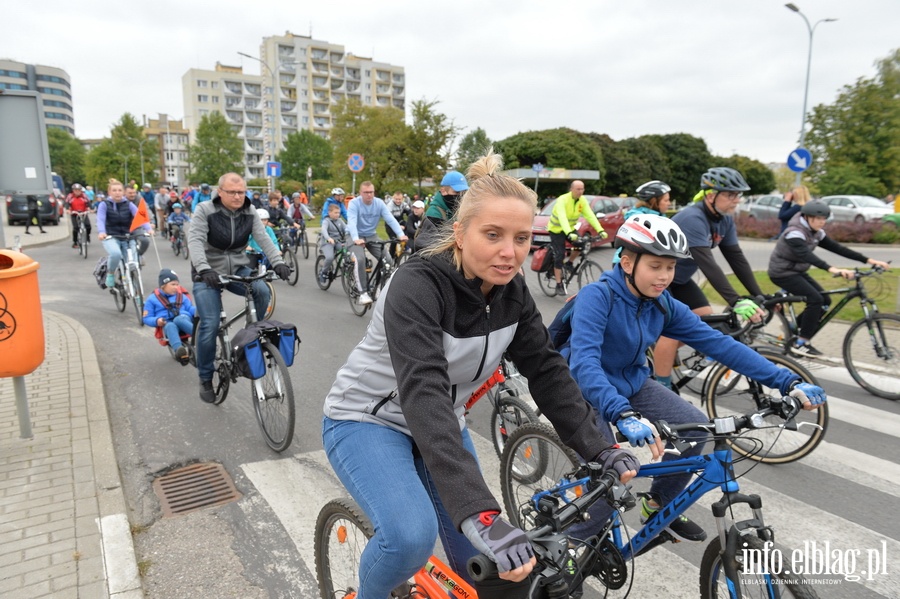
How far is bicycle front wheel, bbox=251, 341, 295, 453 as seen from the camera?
4566 millimetres

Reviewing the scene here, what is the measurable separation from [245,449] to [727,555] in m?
3.61

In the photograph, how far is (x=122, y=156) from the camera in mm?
77562

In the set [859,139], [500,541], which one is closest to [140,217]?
[500,541]

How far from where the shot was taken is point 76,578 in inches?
117

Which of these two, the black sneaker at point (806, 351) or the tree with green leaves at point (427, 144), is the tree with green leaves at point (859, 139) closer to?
the tree with green leaves at point (427, 144)

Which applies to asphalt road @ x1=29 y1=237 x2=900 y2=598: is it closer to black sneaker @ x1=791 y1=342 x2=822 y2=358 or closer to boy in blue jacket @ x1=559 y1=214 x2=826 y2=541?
black sneaker @ x1=791 y1=342 x2=822 y2=358

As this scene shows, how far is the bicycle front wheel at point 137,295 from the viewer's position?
9.45 metres

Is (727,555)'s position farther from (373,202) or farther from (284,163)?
(284,163)

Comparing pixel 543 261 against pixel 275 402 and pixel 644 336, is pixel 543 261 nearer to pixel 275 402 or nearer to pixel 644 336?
pixel 275 402

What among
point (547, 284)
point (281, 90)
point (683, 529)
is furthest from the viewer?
point (281, 90)

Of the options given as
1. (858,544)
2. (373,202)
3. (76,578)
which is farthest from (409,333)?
(373,202)

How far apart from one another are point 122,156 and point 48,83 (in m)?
81.2

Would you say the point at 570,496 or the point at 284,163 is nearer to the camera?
the point at 570,496

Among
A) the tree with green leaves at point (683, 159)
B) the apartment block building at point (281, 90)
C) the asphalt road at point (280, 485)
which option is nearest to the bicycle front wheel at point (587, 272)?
the asphalt road at point (280, 485)
